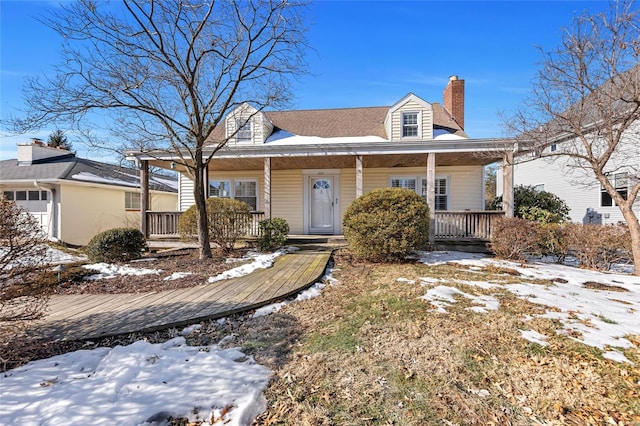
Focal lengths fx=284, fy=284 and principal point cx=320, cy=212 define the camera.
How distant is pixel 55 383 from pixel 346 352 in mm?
2435

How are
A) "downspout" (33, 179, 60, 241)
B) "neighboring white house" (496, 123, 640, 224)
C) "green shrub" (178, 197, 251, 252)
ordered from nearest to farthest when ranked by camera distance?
"green shrub" (178, 197, 251, 252) → "neighboring white house" (496, 123, 640, 224) → "downspout" (33, 179, 60, 241)

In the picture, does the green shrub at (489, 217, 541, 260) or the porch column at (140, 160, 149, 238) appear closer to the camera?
the green shrub at (489, 217, 541, 260)

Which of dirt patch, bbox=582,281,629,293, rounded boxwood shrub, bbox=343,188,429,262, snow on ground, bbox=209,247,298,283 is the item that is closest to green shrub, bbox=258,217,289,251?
snow on ground, bbox=209,247,298,283

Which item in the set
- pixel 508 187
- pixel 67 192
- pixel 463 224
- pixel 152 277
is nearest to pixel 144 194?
pixel 152 277

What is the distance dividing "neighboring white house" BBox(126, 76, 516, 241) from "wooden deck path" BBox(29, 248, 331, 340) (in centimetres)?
466

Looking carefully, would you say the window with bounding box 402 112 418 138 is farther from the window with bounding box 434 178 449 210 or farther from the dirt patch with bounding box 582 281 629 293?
the dirt patch with bounding box 582 281 629 293

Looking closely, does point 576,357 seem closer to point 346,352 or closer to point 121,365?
point 346,352

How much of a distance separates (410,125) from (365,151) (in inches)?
118

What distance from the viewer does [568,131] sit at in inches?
270

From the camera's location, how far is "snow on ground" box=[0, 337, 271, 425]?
197 centimetres

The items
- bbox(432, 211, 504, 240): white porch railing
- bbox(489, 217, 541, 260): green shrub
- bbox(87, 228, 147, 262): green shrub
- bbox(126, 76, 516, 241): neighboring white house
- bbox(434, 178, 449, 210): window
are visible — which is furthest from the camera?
bbox(434, 178, 449, 210): window

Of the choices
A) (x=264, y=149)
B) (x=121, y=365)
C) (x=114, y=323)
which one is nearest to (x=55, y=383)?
(x=121, y=365)

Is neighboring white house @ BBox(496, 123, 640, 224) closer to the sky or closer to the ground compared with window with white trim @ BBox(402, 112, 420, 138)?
closer to the ground

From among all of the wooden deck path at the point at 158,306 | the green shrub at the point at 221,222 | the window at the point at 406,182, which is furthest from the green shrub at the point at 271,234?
the window at the point at 406,182
